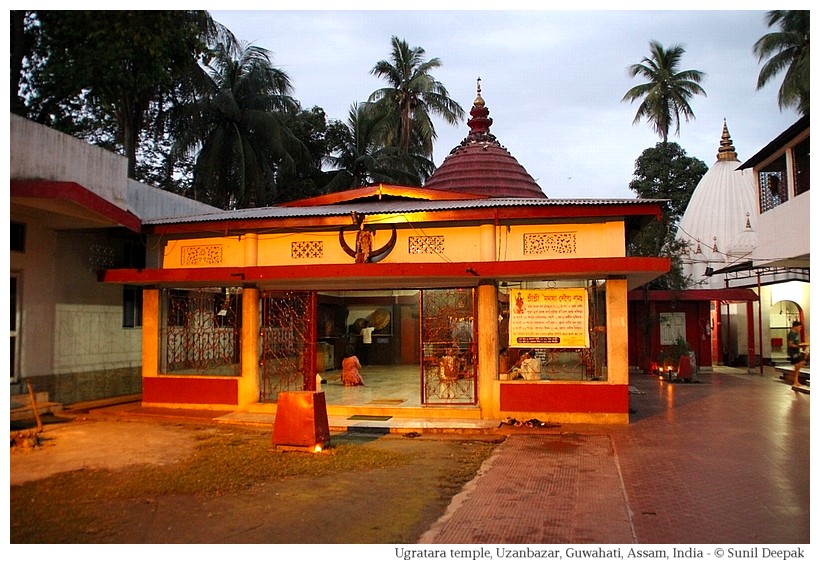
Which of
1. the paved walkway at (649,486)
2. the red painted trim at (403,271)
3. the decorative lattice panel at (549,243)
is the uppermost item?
the decorative lattice panel at (549,243)

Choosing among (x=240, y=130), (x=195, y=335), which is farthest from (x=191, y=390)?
(x=240, y=130)

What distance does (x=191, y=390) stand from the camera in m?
12.5

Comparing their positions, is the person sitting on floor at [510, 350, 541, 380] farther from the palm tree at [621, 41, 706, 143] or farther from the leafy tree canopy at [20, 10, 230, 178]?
the palm tree at [621, 41, 706, 143]

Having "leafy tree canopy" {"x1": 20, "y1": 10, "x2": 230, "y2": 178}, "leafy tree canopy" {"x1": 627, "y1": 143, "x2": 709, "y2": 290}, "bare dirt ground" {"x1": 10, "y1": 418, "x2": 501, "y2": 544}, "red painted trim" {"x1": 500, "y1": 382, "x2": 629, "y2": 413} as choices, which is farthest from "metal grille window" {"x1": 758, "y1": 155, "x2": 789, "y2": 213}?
"leafy tree canopy" {"x1": 627, "y1": 143, "x2": 709, "y2": 290}

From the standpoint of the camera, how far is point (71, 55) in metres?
10.9

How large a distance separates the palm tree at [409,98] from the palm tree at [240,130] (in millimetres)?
5684

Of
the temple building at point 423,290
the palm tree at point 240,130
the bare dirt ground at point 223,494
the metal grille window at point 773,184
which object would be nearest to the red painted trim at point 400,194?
the temple building at point 423,290

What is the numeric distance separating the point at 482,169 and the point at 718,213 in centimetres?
1696

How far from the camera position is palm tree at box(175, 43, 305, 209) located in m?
26.0

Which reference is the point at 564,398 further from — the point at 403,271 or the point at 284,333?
the point at 284,333

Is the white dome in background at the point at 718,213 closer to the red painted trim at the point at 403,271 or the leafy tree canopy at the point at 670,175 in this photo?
the leafy tree canopy at the point at 670,175

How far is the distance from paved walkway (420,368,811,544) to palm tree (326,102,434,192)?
20951mm

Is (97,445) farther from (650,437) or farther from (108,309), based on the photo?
(650,437)

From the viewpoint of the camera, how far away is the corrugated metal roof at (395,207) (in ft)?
35.2
